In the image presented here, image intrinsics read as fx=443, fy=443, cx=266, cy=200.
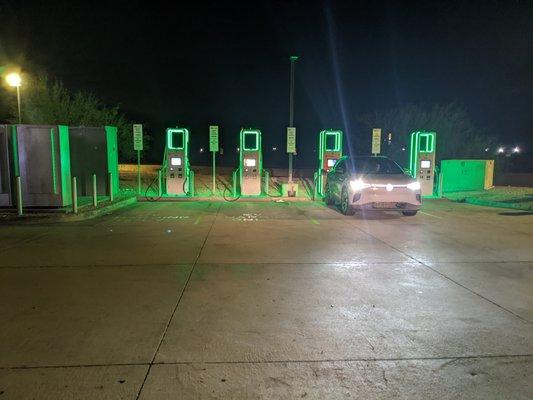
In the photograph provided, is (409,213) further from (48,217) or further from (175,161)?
(48,217)

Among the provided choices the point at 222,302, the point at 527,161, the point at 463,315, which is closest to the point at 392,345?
the point at 463,315

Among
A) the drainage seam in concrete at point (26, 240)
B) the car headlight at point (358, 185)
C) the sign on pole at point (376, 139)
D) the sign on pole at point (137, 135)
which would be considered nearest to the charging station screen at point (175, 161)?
the sign on pole at point (137, 135)

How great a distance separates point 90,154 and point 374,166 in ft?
34.1

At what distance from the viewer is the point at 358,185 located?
11570 mm

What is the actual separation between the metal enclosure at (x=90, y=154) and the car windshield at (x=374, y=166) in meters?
9.04

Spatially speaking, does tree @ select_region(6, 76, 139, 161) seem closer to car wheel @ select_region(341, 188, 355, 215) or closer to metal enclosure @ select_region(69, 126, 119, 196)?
metal enclosure @ select_region(69, 126, 119, 196)

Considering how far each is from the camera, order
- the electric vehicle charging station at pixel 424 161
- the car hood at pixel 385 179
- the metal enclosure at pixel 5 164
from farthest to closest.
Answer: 1. the electric vehicle charging station at pixel 424 161
2. the metal enclosure at pixel 5 164
3. the car hood at pixel 385 179

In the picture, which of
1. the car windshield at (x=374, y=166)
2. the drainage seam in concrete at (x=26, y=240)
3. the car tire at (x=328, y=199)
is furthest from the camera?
the car tire at (x=328, y=199)

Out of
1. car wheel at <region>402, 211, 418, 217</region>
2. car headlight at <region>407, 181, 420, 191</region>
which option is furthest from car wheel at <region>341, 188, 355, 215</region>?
car headlight at <region>407, 181, 420, 191</region>

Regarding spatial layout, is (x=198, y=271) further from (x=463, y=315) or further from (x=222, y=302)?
(x=463, y=315)

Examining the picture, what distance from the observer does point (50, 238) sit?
8750 mm

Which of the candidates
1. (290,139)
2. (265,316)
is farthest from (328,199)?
(265,316)

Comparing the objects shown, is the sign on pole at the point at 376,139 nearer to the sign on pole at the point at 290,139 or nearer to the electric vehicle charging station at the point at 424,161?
the electric vehicle charging station at the point at 424,161

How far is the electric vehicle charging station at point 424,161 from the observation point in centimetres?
1733
